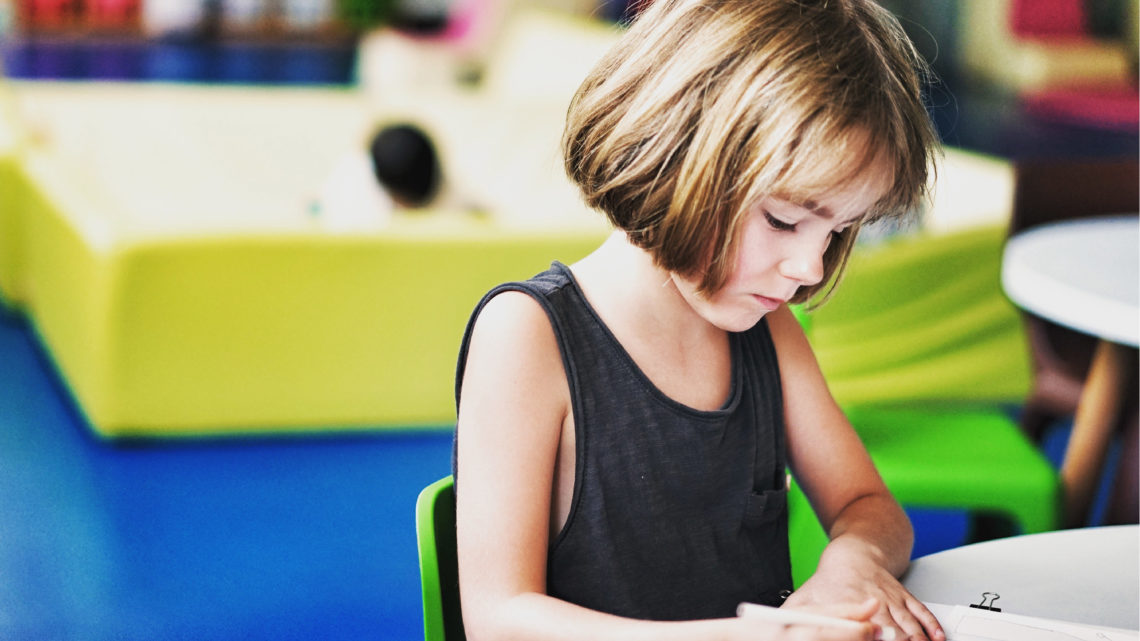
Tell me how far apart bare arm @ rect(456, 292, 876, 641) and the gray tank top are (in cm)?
3

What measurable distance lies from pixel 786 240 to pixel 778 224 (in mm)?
14

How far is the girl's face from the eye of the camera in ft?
3.21

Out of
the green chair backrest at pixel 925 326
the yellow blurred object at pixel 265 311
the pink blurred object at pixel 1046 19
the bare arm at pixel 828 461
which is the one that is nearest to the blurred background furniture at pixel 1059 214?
the green chair backrest at pixel 925 326

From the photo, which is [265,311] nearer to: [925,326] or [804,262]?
[925,326]

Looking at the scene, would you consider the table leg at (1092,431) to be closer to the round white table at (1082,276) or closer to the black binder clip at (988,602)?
the round white table at (1082,276)

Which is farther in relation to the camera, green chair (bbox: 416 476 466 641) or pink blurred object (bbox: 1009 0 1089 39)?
pink blurred object (bbox: 1009 0 1089 39)

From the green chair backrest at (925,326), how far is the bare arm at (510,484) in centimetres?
152

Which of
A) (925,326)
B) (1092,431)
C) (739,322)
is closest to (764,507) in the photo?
(739,322)

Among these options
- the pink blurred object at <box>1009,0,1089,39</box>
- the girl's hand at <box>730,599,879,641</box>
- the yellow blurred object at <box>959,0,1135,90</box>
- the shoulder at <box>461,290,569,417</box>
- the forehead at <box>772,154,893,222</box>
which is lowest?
the yellow blurred object at <box>959,0,1135,90</box>

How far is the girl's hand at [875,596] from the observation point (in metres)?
0.98

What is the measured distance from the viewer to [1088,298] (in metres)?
1.74

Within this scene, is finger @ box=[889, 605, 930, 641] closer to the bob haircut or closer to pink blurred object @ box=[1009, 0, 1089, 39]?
the bob haircut

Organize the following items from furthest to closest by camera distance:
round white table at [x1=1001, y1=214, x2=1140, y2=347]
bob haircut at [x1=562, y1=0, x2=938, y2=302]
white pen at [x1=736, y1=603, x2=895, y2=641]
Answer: round white table at [x1=1001, y1=214, x2=1140, y2=347], bob haircut at [x1=562, y1=0, x2=938, y2=302], white pen at [x1=736, y1=603, x2=895, y2=641]

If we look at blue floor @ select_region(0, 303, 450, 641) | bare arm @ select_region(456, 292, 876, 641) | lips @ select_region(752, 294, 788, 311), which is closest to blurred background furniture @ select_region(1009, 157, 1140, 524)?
blue floor @ select_region(0, 303, 450, 641)
